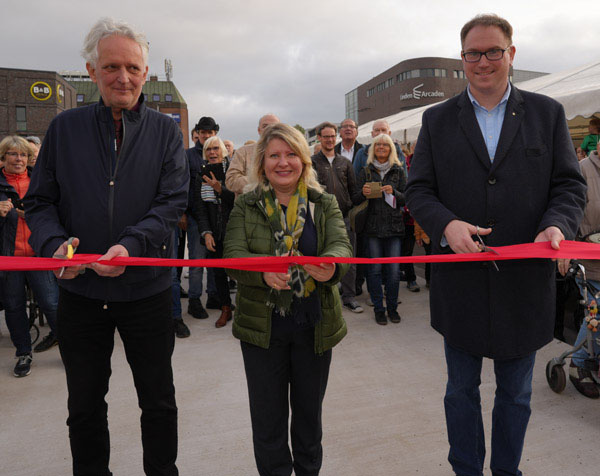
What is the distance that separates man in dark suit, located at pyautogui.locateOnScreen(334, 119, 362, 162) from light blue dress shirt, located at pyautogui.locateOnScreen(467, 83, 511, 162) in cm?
396

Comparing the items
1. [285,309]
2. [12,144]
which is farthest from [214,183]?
[285,309]

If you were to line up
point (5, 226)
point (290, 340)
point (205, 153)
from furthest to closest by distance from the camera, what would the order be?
point (205, 153), point (5, 226), point (290, 340)

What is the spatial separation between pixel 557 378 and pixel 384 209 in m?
2.54

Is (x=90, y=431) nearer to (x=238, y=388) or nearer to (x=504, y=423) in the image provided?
(x=238, y=388)

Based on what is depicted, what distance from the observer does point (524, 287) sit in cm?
193

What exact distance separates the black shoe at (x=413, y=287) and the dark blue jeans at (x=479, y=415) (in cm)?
424

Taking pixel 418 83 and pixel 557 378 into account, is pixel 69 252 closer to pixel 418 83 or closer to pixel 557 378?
pixel 557 378

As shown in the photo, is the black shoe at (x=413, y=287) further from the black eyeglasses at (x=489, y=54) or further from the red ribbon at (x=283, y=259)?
the black eyeglasses at (x=489, y=54)

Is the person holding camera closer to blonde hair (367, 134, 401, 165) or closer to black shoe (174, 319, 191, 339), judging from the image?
black shoe (174, 319, 191, 339)

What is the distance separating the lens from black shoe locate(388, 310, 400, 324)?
16.1ft

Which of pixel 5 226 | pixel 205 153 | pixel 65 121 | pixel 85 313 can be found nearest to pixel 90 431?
pixel 85 313

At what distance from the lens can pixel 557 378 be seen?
315 centimetres

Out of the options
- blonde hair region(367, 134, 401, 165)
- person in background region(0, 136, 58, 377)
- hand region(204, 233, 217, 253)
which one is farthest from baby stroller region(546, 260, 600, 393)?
person in background region(0, 136, 58, 377)

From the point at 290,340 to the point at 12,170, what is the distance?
Answer: 3.43m
